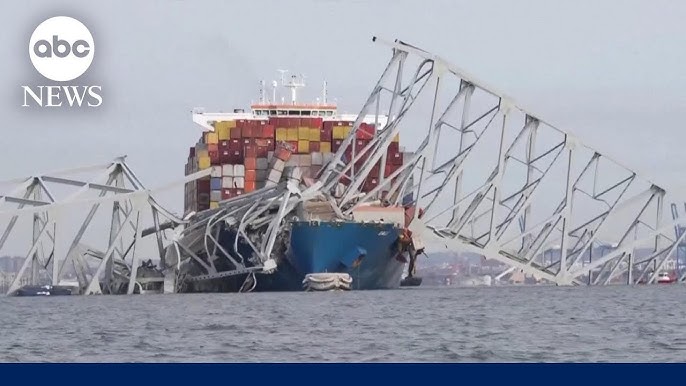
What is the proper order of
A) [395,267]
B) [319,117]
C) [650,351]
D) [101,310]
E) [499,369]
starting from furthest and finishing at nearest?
[319,117], [395,267], [101,310], [650,351], [499,369]

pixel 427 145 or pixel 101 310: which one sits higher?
pixel 427 145

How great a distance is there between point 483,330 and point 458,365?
2526 centimetres

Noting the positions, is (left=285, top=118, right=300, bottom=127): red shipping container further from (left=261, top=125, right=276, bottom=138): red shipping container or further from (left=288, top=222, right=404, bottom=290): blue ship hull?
(left=288, top=222, right=404, bottom=290): blue ship hull

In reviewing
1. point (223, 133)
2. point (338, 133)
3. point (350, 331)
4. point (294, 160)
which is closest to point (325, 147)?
point (338, 133)

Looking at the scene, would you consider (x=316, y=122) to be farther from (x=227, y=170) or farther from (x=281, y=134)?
(x=227, y=170)

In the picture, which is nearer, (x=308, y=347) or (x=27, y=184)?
(x=308, y=347)

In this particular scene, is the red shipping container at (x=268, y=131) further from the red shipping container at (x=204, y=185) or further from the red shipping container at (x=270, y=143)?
the red shipping container at (x=204, y=185)

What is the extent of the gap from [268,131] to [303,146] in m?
2.30

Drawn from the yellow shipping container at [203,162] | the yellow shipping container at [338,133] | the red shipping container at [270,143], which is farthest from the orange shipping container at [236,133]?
the yellow shipping container at [338,133]

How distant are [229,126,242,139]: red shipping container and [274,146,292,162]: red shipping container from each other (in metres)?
3.83

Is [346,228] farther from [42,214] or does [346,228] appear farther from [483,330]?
[483,330]

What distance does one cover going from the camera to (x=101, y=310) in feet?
181

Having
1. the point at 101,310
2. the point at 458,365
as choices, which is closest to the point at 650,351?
the point at 458,365

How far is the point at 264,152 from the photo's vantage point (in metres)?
88.2
